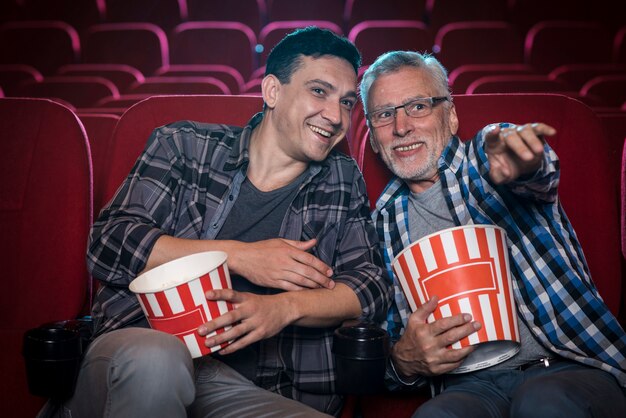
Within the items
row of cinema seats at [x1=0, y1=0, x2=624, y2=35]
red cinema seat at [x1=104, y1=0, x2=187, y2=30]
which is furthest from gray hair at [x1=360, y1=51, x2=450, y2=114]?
red cinema seat at [x1=104, y1=0, x2=187, y2=30]

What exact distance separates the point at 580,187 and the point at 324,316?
510mm

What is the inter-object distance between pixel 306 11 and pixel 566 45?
1.03 m

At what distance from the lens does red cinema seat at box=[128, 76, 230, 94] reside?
7.33 feet

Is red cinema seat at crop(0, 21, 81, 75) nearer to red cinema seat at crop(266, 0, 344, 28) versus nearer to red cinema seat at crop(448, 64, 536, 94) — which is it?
red cinema seat at crop(266, 0, 344, 28)

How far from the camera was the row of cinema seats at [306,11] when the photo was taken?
2.40m

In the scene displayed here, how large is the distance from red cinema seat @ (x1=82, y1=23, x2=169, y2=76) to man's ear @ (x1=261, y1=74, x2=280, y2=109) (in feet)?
4.69

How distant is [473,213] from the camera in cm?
95

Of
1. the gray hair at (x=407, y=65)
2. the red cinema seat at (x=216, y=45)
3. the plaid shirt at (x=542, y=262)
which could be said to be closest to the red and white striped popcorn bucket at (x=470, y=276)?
the plaid shirt at (x=542, y=262)

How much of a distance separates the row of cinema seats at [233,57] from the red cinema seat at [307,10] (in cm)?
6

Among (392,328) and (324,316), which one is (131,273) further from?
(392,328)

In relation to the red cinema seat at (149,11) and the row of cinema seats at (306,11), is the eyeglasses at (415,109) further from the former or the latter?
the red cinema seat at (149,11)

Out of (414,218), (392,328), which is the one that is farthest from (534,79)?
(392,328)

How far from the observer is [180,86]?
225 centimetres

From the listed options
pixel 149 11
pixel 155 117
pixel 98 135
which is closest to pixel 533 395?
pixel 155 117
